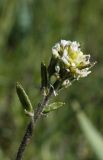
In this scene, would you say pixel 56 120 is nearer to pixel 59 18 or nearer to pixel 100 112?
pixel 100 112

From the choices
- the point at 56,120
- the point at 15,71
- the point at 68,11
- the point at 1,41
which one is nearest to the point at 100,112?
the point at 56,120

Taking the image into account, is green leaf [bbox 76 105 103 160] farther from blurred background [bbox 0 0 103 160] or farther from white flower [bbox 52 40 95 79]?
white flower [bbox 52 40 95 79]

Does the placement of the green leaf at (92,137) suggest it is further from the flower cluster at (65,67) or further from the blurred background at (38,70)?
the flower cluster at (65,67)

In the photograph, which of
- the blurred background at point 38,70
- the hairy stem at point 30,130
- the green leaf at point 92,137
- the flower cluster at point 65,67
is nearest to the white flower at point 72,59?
the flower cluster at point 65,67

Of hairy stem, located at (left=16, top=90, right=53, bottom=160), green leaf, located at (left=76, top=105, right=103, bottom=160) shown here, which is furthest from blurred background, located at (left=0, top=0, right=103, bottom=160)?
hairy stem, located at (left=16, top=90, right=53, bottom=160)

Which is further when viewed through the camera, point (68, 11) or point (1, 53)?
point (68, 11)

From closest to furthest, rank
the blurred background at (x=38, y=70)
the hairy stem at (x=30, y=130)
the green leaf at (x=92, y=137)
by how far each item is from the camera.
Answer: the hairy stem at (x=30, y=130) → the green leaf at (x=92, y=137) → the blurred background at (x=38, y=70)

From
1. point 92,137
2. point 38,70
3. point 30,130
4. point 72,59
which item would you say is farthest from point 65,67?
point 38,70
